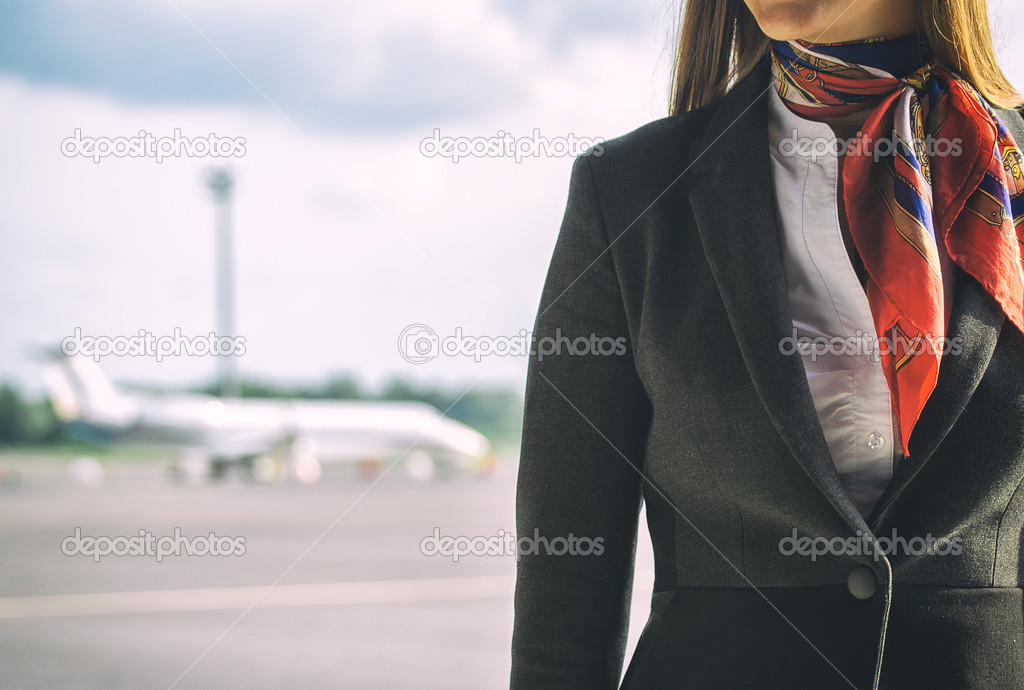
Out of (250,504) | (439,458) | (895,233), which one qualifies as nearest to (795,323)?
(895,233)

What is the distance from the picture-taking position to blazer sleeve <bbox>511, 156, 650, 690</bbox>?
958 mm

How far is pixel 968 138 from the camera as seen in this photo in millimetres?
986

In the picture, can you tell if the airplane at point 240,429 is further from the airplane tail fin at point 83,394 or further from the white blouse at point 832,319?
the white blouse at point 832,319

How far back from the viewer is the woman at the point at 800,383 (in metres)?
0.85

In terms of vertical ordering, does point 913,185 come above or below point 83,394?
above

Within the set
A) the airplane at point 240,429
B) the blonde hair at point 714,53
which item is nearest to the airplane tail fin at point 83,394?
the airplane at point 240,429

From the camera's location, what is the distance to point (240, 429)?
20.4 metres

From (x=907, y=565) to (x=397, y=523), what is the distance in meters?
10.5

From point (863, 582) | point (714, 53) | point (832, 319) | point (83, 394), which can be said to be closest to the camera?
point (863, 582)

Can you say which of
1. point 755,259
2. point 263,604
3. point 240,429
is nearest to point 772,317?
point 755,259

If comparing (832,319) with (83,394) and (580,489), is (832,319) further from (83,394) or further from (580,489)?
(83,394)

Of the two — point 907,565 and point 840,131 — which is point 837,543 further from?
point 840,131

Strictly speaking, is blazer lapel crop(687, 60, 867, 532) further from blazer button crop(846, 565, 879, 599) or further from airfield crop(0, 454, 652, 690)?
airfield crop(0, 454, 652, 690)

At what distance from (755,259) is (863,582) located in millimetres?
334
